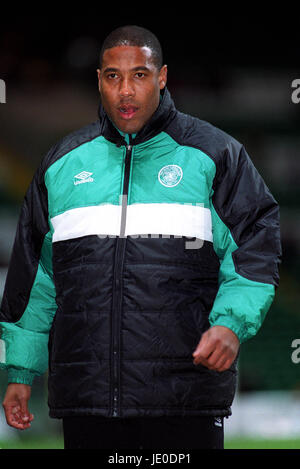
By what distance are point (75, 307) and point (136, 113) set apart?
0.57m

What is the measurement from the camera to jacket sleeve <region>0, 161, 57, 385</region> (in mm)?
2209

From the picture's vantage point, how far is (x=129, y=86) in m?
2.09

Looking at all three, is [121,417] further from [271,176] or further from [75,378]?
[271,176]

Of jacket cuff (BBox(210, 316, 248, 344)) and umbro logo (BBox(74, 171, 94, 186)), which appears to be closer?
jacket cuff (BBox(210, 316, 248, 344))

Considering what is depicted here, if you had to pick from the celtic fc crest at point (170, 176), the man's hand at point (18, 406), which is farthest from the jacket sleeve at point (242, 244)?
the man's hand at point (18, 406)

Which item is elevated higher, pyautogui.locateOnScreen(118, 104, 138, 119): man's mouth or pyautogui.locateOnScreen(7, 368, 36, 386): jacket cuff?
pyautogui.locateOnScreen(118, 104, 138, 119): man's mouth

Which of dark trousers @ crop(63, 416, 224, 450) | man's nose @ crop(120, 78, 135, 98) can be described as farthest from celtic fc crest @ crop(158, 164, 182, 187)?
dark trousers @ crop(63, 416, 224, 450)

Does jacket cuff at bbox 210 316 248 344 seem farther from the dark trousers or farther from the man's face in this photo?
the man's face

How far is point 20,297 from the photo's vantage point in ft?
7.34

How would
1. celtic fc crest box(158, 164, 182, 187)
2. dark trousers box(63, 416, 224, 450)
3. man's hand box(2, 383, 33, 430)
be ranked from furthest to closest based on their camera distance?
man's hand box(2, 383, 33, 430)
celtic fc crest box(158, 164, 182, 187)
dark trousers box(63, 416, 224, 450)

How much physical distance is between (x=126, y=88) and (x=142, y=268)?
1.68 feet

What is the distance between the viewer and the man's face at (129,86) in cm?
210

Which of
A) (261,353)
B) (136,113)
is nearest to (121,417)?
(136,113)

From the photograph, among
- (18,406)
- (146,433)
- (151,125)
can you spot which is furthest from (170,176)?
(18,406)
